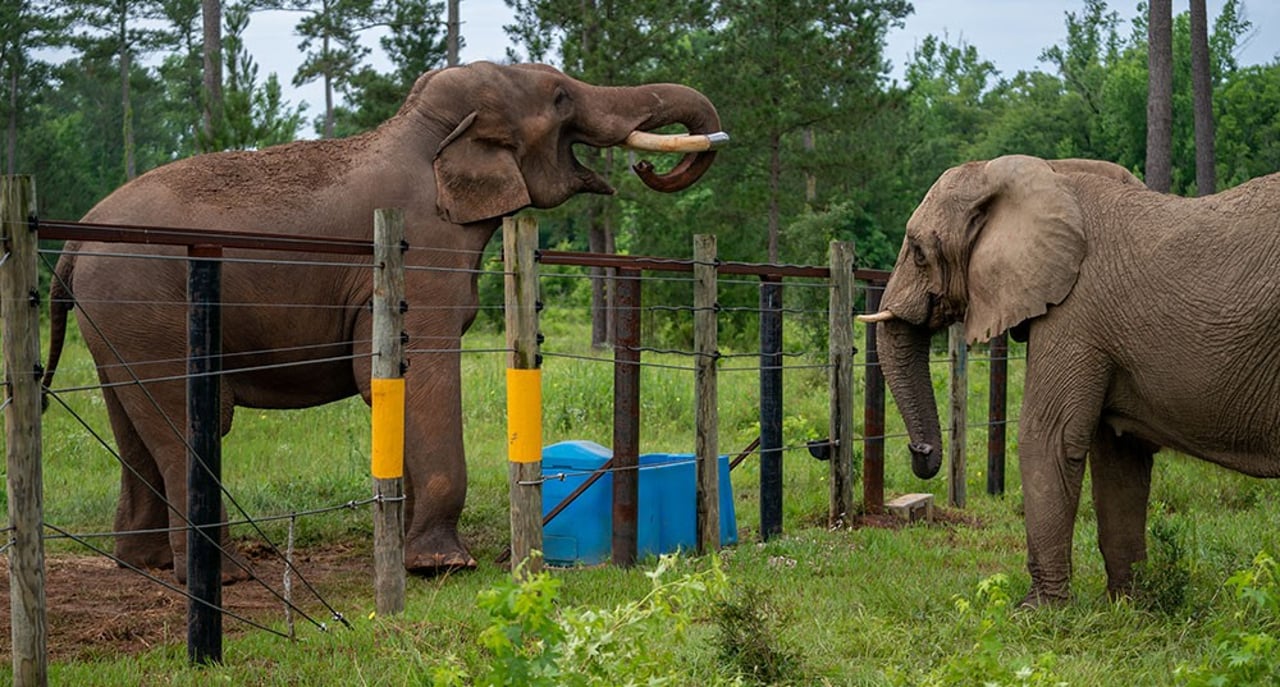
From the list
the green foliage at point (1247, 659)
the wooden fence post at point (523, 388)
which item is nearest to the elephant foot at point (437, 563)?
the wooden fence post at point (523, 388)

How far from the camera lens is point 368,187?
8602 mm

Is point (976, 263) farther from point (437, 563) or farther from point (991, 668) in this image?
point (437, 563)

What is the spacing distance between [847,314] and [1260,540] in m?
3.12

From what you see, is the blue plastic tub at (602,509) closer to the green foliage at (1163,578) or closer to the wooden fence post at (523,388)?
the wooden fence post at (523,388)

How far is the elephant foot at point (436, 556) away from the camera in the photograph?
831 centimetres

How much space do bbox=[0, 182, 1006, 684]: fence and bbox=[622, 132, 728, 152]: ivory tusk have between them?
2.46 feet

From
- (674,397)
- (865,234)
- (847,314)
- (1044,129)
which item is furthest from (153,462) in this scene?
(1044,129)

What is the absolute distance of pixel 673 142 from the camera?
920cm

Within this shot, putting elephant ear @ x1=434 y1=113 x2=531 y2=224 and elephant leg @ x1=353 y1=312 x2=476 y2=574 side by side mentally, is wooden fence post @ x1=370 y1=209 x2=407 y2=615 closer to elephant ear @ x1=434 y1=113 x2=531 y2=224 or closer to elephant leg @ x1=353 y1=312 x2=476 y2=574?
elephant leg @ x1=353 y1=312 x2=476 y2=574

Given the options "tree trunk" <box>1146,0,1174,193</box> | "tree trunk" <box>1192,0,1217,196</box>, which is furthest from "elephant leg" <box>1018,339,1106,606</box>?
"tree trunk" <box>1192,0,1217,196</box>

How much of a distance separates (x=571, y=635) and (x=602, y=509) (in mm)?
4698

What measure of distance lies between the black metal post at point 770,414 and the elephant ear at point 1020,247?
90.1 inches

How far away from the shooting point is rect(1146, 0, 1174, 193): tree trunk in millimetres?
16125

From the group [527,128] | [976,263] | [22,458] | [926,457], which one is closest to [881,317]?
[976,263]
